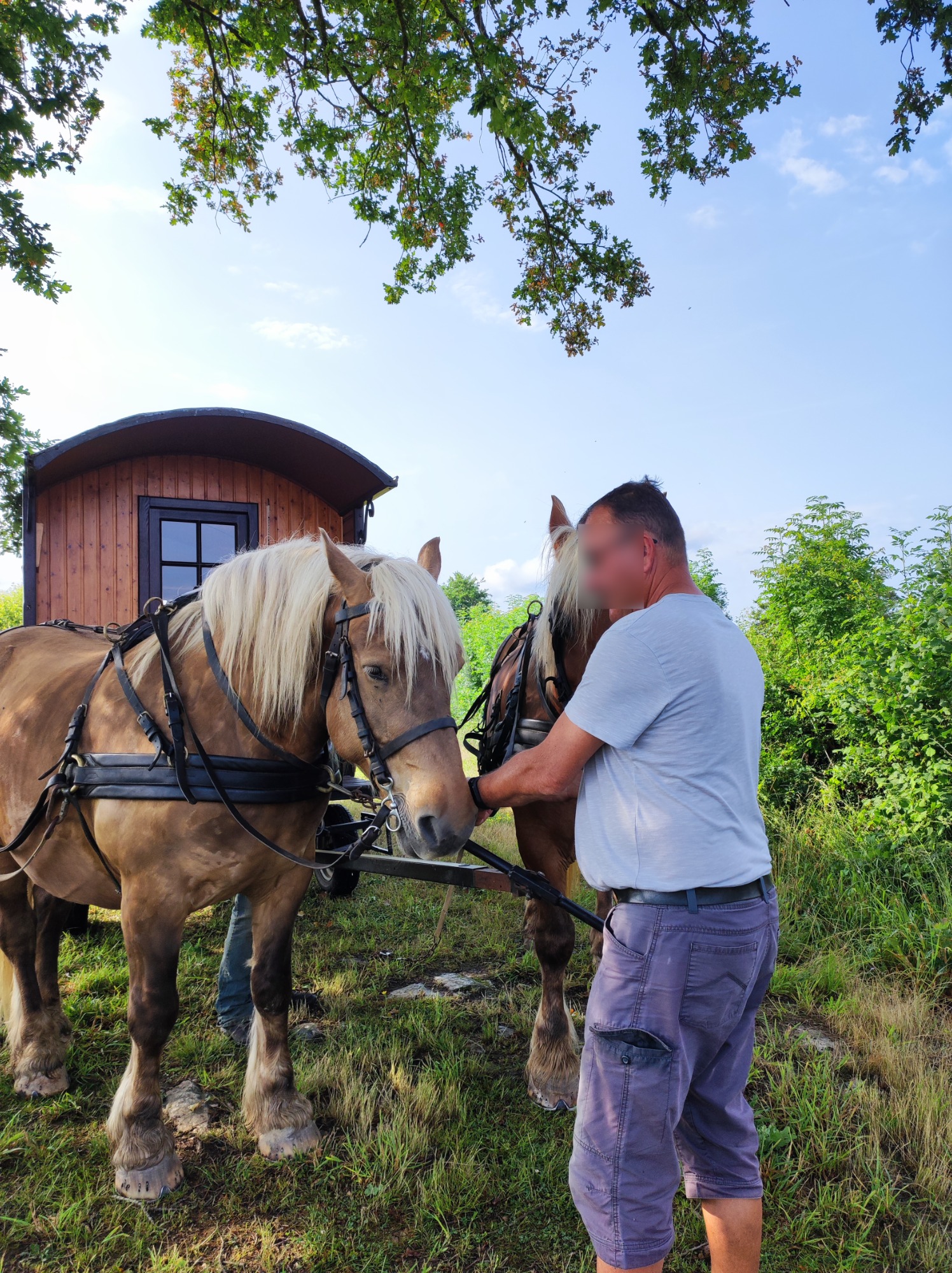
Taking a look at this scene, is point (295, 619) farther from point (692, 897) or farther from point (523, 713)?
point (692, 897)

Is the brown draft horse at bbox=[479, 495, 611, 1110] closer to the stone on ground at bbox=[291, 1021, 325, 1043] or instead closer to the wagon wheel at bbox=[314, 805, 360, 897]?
the wagon wheel at bbox=[314, 805, 360, 897]

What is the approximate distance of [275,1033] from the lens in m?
2.70

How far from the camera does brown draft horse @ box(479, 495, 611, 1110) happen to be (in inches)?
107

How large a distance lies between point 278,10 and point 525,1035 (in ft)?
25.7

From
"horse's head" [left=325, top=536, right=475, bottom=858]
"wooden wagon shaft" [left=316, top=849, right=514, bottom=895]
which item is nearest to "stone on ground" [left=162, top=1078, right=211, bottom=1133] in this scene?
"wooden wagon shaft" [left=316, top=849, right=514, bottom=895]

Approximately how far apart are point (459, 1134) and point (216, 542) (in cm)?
519

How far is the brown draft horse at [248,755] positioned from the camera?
200 cm

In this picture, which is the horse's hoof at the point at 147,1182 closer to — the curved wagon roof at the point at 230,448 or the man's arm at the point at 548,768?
the man's arm at the point at 548,768

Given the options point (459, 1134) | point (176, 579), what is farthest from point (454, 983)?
point (176, 579)

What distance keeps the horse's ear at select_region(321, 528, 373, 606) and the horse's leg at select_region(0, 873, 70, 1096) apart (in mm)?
2220

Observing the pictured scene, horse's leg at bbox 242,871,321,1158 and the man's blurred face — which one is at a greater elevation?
the man's blurred face

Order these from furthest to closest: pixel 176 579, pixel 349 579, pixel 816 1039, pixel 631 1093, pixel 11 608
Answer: pixel 11 608
pixel 176 579
pixel 816 1039
pixel 349 579
pixel 631 1093

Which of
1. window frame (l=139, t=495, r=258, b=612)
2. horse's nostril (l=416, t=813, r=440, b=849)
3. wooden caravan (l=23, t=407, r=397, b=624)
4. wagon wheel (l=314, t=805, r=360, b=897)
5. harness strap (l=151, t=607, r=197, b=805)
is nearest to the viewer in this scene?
horse's nostril (l=416, t=813, r=440, b=849)

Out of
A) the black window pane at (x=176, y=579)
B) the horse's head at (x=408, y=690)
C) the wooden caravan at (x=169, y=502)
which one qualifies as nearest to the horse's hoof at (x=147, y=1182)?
the horse's head at (x=408, y=690)
